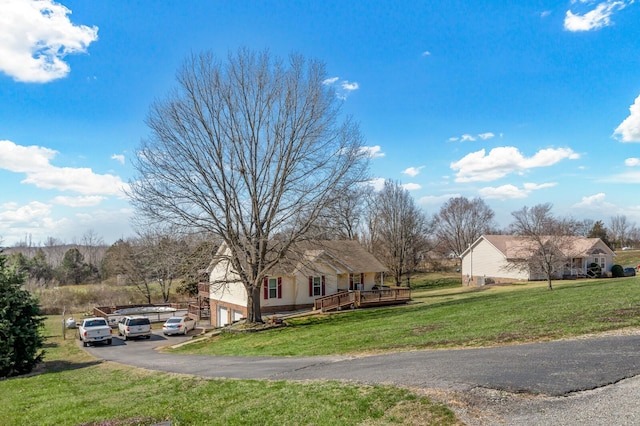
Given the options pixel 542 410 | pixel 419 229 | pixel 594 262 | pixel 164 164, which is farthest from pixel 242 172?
pixel 594 262

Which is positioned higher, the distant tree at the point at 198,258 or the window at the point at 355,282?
the distant tree at the point at 198,258

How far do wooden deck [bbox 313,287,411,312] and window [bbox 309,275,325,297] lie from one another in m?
2.66

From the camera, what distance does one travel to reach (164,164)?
23609 mm

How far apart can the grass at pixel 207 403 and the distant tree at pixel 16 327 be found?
13.8 feet

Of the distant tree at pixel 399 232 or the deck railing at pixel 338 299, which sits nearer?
the deck railing at pixel 338 299

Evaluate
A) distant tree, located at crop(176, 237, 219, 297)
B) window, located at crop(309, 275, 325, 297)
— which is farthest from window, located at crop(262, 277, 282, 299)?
distant tree, located at crop(176, 237, 219, 297)

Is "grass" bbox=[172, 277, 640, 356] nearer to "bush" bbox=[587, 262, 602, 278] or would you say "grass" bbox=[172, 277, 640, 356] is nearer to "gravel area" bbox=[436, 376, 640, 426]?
"gravel area" bbox=[436, 376, 640, 426]

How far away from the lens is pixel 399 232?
55.0 metres

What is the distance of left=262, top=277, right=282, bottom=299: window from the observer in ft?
107

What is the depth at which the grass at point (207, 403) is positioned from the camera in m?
7.43

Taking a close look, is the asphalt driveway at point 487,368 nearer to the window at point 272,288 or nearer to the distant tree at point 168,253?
the distant tree at point 168,253

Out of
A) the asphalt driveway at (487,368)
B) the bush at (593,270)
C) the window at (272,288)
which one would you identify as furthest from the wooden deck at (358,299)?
the bush at (593,270)

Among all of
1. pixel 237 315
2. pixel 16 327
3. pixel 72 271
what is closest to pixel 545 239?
pixel 237 315

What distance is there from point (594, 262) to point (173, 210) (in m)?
49.7
